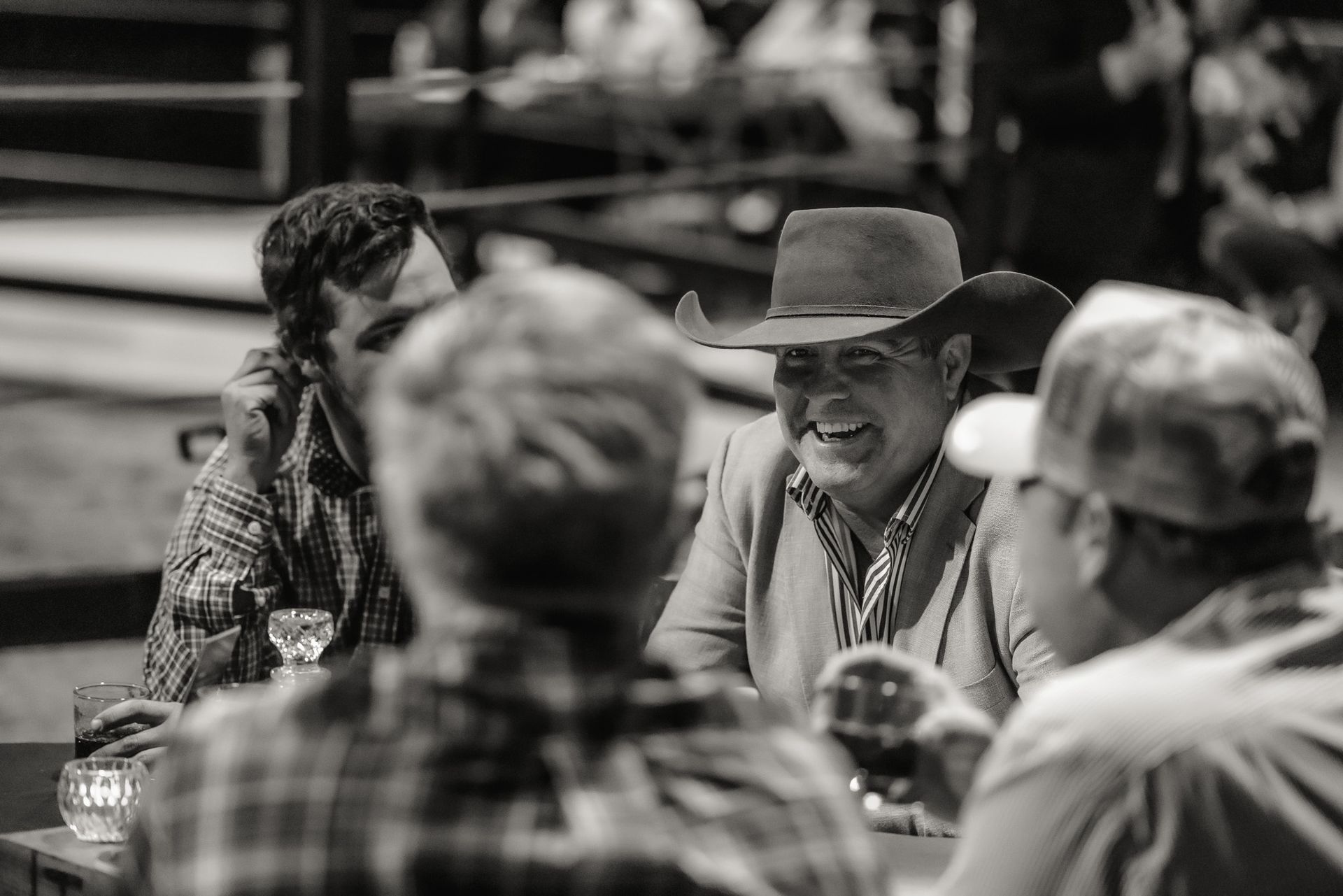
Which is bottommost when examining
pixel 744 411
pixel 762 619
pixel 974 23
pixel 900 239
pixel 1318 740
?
pixel 744 411

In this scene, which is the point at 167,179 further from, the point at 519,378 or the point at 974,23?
the point at 519,378

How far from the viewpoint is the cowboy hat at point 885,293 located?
Answer: 2295mm

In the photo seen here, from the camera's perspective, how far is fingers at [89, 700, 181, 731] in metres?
1.88

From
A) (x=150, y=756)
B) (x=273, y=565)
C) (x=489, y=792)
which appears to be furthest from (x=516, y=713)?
(x=273, y=565)

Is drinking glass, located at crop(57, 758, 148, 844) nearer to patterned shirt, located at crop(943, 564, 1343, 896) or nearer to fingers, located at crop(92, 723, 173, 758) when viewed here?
fingers, located at crop(92, 723, 173, 758)

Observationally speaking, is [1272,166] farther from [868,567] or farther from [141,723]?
[141,723]

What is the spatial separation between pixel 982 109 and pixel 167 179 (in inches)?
214

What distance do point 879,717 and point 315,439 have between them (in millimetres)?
1186

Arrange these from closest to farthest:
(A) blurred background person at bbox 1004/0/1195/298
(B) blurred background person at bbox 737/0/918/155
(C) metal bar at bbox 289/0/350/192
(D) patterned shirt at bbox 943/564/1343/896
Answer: (D) patterned shirt at bbox 943/564/1343/896 → (C) metal bar at bbox 289/0/350/192 → (A) blurred background person at bbox 1004/0/1195/298 → (B) blurred background person at bbox 737/0/918/155

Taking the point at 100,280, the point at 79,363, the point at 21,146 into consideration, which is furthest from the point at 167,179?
the point at 100,280

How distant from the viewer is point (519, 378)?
984mm

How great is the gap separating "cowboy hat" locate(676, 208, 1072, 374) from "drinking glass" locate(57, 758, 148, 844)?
1.01 metres

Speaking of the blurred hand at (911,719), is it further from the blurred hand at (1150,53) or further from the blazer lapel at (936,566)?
the blurred hand at (1150,53)

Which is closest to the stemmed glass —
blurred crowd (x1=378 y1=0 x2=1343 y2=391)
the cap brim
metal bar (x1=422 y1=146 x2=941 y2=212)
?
the cap brim
